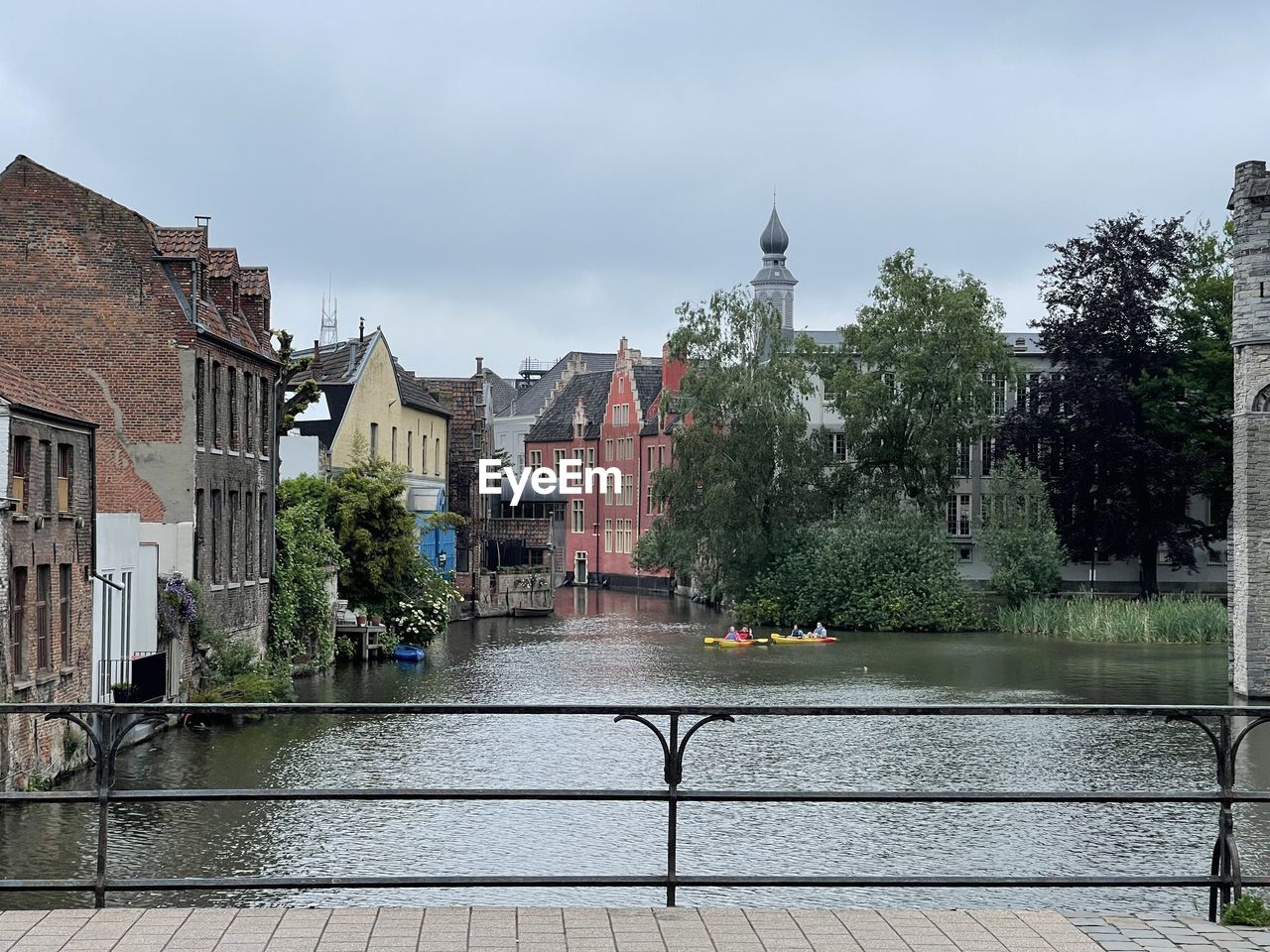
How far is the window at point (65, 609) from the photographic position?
21891 mm

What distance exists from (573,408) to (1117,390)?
46120mm

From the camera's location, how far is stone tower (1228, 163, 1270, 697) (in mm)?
33281

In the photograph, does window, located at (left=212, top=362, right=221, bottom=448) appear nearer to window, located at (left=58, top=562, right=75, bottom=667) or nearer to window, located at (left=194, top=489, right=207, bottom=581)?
window, located at (left=194, top=489, right=207, bottom=581)

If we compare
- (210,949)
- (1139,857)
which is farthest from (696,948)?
(1139,857)

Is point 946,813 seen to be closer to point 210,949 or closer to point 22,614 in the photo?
point 22,614

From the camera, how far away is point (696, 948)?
701 cm

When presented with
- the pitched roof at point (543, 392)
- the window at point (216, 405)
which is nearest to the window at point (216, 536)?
the window at point (216, 405)

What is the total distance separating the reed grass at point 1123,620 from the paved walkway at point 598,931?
44518 mm

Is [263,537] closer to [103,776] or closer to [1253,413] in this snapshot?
[1253,413]

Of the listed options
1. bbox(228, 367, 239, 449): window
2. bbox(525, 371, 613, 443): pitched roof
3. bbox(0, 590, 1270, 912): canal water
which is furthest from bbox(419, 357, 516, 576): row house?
bbox(228, 367, 239, 449): window

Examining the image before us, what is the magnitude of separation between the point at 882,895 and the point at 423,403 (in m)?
52.1

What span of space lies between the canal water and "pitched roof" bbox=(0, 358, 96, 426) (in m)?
4.79

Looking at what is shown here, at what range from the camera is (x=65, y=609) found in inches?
872

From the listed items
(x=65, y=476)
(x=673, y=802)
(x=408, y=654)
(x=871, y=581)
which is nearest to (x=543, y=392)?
(x=871, y=581)
